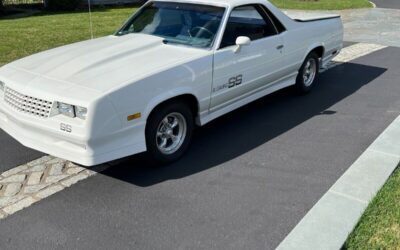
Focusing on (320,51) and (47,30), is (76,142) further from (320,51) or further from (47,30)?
(47,30)

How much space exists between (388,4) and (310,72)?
733 inches

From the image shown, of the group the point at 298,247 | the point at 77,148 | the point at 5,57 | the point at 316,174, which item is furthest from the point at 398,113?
the point at 5,57

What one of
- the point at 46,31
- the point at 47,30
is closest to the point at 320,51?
the point at 46,31

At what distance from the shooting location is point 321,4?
66.2 feet

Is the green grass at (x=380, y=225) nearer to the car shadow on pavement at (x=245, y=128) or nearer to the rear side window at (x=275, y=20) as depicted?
the car shadow on pavement at (x=245, y=128)

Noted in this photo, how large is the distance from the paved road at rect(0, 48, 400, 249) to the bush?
14.8 metres

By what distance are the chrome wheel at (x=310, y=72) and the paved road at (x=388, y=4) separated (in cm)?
1669

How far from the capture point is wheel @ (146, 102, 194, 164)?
4.02 m

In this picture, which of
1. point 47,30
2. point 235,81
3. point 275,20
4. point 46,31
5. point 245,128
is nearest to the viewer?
point 235,81

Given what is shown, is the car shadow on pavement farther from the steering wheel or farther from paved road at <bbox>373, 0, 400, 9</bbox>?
paved road at <bbox>373, 0, 400, 9</bbox>

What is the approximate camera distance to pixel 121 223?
3.39 metres

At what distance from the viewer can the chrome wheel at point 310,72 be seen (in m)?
6.58

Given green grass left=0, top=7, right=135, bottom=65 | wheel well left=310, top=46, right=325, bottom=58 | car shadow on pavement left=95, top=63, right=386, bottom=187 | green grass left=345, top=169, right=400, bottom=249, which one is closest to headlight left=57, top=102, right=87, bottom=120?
car shadow on pavement left=95, top=63, right=386, bottom=187

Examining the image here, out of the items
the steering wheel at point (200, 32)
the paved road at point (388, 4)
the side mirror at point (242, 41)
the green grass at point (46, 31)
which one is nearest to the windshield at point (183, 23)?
the steering wheel at point (200, 32)
